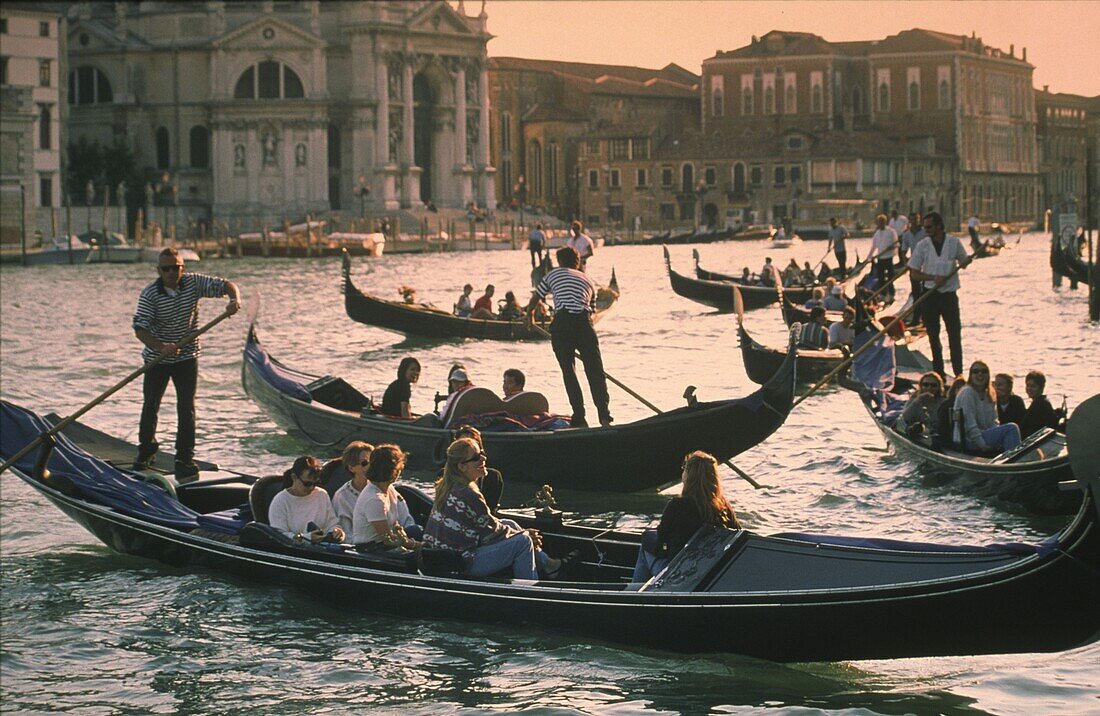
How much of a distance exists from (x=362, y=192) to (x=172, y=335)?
96.3 feet

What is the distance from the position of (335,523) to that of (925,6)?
13.4 ft

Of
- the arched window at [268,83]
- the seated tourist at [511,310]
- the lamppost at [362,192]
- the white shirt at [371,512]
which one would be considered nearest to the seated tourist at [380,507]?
the white shirt at [371,512]

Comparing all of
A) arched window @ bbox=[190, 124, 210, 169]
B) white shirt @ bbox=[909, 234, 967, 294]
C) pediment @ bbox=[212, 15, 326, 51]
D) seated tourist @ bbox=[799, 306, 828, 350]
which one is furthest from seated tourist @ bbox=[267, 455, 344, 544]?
arched window @ bbox=[190, 124, 210, 169]

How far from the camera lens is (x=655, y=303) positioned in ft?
60.4

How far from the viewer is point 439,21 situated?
37750 mm

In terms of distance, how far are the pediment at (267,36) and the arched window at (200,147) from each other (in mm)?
1928

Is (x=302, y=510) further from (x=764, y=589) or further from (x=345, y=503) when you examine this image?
(x=764, y=589)

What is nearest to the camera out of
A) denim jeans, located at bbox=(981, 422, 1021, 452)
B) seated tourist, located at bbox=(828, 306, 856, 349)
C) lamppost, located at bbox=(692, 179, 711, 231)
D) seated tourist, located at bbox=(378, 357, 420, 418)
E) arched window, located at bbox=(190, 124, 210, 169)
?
denim jeans, located at bbox=(981, 422, 1021, 452)

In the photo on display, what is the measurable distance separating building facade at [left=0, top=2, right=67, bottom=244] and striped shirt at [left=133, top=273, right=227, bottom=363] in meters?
20.5

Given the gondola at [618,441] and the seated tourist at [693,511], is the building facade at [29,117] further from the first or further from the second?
the seated tourist at [693,511]

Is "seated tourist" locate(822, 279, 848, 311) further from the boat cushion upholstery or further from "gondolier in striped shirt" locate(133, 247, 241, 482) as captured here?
the boat cushion upholstery

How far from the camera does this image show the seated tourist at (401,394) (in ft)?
21.5

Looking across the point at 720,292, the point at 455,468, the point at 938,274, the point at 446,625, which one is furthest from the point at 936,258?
the point at 720,292

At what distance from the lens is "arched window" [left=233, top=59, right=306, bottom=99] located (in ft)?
119
